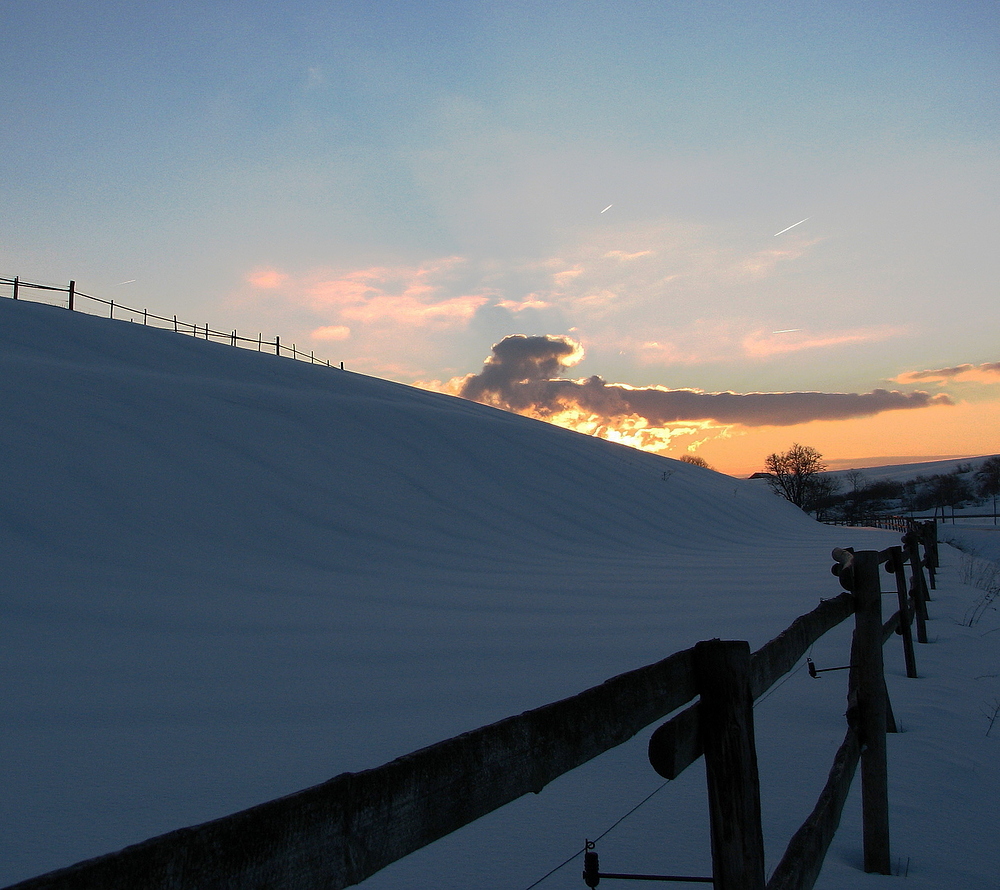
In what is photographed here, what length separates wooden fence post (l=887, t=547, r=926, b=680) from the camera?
20.1ft

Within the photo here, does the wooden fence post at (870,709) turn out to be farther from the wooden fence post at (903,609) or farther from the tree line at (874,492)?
the tree line at (874,492)

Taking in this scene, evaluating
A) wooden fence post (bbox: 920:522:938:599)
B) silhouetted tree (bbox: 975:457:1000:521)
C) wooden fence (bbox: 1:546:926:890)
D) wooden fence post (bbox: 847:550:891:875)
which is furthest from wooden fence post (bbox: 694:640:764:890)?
silhouetted tree (bbox: 975:457:1000:521)

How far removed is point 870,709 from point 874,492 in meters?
128

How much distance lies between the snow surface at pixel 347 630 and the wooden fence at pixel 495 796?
1.48 m

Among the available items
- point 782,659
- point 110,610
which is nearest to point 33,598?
point 110,610

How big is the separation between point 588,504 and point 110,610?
38.2 ft

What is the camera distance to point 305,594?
841 centimetres

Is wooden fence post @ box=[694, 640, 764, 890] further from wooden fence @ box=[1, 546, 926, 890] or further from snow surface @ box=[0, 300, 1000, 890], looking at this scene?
snow surface @ box=[0, 300, 1000, 890]

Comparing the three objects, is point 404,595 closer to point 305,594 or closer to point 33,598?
point 305,594

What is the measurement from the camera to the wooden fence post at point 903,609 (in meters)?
6.14

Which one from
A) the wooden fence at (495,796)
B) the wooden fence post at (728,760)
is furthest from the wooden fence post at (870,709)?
the wooden fence post at (728,760)

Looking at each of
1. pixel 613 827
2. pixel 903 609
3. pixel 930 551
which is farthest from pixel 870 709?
pixel 930 551

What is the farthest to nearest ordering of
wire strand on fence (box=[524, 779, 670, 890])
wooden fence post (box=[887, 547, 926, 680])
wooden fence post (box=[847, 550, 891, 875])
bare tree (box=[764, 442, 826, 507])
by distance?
1. bare tree (box=[764, 442, 826, 507])
2. wooden fence post (box=[887, 547, 926, 680])
3. wooden fence post (box=[847, 550, 891, 875])
4. wire strand on fence (box=[524, 779, 670, 890])

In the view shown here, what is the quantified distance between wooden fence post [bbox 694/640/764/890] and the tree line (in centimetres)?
7397
